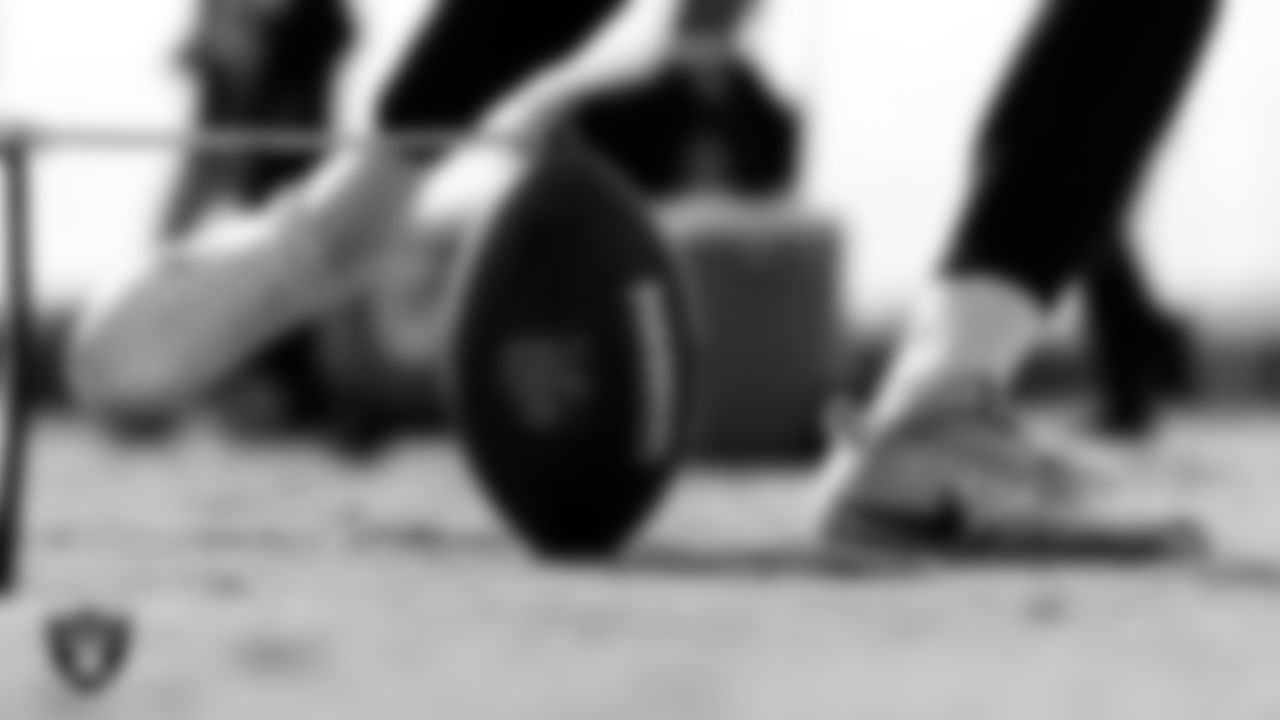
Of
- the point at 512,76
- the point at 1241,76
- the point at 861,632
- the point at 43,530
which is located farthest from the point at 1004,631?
the point at 1241,76

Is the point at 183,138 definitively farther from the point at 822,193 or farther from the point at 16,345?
the point at 822,193

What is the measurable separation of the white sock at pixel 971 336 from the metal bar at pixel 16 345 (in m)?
0.57

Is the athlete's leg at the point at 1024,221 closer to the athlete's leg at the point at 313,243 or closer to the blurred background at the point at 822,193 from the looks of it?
the athlete's leg at the point at 313,243

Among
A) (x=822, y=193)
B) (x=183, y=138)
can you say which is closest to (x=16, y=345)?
(x=183, y=138)

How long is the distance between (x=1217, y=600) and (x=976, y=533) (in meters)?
0.23

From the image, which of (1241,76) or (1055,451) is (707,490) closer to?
(1055,451)

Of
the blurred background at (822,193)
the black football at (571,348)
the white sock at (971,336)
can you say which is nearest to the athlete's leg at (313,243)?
the black football at (571,348)

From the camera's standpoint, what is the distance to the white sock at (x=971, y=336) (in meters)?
1.72

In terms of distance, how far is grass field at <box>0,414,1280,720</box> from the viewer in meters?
1.23

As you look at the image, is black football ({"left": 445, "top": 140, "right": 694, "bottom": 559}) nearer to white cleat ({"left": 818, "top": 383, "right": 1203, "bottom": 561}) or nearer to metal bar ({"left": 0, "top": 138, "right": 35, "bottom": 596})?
white cleat ({"left": 818, "top": 383, "right": 1203, "bottom": 561})

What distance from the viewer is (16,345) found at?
1513 mm

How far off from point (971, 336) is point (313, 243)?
0.46 m

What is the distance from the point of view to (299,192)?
186cm

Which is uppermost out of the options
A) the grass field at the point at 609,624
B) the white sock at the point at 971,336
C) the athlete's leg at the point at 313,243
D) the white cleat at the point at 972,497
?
the athlete's leg at the point at 313,243
